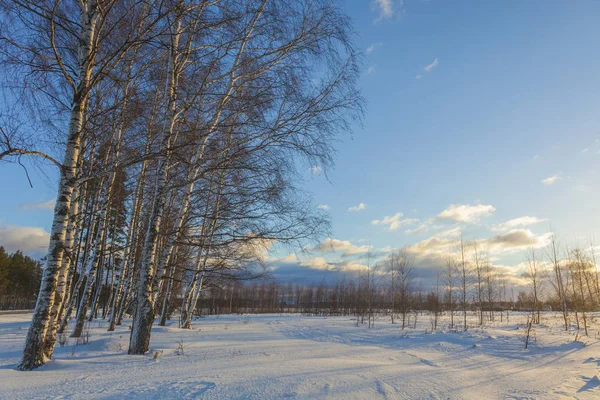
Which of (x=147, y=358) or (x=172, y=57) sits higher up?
(x=172, y=57)

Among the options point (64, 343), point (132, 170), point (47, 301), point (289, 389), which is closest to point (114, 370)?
point (47, 301)

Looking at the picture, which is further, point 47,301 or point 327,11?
point 327,11

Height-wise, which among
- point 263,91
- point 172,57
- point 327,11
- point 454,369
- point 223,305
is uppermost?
point 327,11

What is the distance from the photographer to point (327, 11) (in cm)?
588

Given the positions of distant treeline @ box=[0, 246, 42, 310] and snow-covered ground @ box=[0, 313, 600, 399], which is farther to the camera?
distant treeline @ box=[0, 246, 42, 310]

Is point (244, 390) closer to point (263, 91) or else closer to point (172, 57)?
point (263, 91)

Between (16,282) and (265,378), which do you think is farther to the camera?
(16,282)

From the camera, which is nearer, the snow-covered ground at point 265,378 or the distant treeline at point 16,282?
the snow-covered ground at point 265,378

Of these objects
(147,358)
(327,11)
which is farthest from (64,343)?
(327,11)

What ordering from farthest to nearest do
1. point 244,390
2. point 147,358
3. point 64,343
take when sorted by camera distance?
point 64,343
point 147,358
point 244,390

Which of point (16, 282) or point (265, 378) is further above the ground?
point (265, 378)

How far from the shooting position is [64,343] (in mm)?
7242

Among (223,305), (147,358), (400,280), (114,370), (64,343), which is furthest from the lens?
(223,305)

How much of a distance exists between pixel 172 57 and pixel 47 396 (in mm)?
5526
